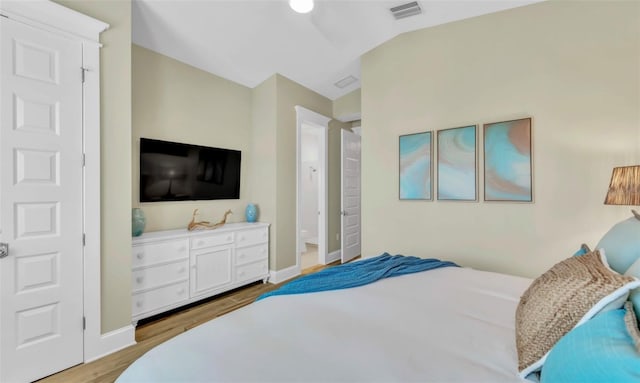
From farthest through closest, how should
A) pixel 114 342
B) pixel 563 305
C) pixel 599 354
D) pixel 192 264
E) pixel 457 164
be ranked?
1. pixel 192 264
2. pixel 457 164
3. pixel 114 342
4. pixel 563 305
5. pixel 599 354

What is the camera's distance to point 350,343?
1.02 m

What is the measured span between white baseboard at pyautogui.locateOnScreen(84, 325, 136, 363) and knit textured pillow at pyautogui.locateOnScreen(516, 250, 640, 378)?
2623mm

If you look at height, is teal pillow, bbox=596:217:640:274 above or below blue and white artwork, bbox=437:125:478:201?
below

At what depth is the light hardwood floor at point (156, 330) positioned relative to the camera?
6.14ft

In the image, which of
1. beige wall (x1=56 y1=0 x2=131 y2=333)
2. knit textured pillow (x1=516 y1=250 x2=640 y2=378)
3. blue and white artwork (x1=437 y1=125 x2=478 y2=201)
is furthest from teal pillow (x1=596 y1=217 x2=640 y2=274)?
beige wall (x1=56 y1=0 x2=131 y2=333)

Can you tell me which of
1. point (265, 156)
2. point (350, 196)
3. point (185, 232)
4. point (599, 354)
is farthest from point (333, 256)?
point (599, 354)

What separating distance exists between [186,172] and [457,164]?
2.95 meters

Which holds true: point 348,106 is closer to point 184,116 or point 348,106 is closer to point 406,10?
point 406,10

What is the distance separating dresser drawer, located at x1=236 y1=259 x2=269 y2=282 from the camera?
3357 millimetres

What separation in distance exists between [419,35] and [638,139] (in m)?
2.09

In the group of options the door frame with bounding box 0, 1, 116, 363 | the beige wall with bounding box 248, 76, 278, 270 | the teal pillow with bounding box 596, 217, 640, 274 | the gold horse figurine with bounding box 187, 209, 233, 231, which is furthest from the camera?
the beige wall with bounding box 248, 76, 278, 270

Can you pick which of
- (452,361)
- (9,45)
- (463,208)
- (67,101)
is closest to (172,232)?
(67,101)

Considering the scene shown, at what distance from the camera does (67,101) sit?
1912mm

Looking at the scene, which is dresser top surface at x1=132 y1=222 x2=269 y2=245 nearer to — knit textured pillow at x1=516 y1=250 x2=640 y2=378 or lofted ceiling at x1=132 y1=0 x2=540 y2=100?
lofted ceiling at x1=132 y1=0 x2=540 y2=100
